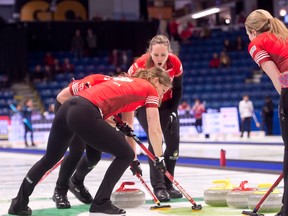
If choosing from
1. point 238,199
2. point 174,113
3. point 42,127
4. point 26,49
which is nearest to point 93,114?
point 238,199

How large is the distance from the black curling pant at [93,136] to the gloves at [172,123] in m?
1.92

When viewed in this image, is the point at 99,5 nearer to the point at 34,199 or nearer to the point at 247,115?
the point at 247,115

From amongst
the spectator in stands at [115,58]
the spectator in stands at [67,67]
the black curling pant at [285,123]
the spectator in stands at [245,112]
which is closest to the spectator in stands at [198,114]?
the spectator in stands at [245,112]

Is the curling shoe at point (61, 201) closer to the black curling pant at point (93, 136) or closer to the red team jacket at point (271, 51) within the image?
the black curling pant at point (93, 136)

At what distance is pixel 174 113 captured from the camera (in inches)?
327

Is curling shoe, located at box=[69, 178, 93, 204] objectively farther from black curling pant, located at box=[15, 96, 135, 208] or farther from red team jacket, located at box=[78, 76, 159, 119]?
red team jacket, located at box=[78, 76, 159, 119]

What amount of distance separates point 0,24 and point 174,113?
2665cm

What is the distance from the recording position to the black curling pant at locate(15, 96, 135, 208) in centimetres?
616

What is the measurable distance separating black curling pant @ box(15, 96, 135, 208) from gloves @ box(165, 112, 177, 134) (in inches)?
75.7

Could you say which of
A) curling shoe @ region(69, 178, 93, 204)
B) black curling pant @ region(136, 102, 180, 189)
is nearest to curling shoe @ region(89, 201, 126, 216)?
curling shoe @ region(69, 178, 93, 204)

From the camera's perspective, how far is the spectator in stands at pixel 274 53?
18.1ft

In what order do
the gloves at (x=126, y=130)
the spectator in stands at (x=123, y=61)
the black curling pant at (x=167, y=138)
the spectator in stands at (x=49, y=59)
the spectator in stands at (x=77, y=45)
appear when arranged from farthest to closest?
the spectator in stands at (x=123, y=61), the spectator in stands at (x=77, y=45), the spectator in stands at (x=49, y=59), the black curling pant at (x=167, y=138), the gloves at (x=126, y=130)

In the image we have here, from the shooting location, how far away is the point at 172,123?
8.27 meters

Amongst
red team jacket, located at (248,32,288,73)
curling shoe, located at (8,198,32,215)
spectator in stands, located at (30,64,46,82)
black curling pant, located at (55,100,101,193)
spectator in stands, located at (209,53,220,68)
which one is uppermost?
red team jacket, located at (248,32,288,73)
